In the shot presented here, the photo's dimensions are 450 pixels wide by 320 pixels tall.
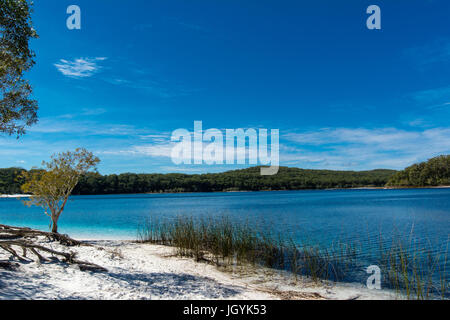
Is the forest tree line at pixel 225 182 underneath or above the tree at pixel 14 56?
underneath

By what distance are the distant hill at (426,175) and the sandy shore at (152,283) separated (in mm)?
94636

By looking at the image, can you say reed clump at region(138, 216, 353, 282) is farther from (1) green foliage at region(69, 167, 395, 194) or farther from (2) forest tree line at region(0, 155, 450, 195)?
(2) forest tree line at region(0, 155, 450, 195)

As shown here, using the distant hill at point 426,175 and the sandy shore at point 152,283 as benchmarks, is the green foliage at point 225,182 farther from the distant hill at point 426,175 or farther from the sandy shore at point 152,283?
the sandy shore at point 152,283

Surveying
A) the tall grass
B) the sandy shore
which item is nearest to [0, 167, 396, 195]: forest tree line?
the tall grass

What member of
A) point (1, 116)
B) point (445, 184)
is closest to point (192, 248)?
point (1, 116)

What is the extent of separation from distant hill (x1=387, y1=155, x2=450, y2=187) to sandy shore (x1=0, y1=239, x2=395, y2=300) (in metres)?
94.6

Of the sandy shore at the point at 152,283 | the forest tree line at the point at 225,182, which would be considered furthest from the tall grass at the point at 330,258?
the forest tree line at the point at 225,182

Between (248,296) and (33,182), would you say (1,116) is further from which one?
(248,296)

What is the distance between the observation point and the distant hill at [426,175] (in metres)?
79.8

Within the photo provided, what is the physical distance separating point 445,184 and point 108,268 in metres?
98.1

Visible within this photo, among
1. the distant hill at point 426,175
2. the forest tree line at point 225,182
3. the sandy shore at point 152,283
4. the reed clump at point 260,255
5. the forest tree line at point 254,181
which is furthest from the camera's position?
the distant hill at point 426,175

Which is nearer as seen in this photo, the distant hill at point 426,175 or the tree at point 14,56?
the tree at point 14,56

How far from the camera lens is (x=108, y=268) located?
Answer: 6.01 m
